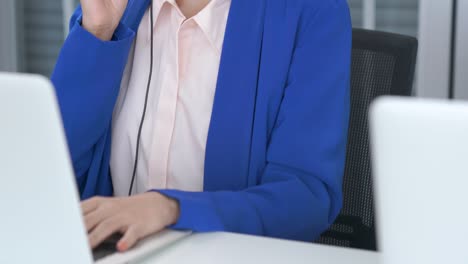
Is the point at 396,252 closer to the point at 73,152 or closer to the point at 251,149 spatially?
the point at 251,149

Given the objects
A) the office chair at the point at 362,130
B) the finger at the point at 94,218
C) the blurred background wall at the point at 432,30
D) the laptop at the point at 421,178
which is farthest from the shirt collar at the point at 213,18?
the blurred background wall at the point at 432,30

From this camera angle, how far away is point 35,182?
65cm

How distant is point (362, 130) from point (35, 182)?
43.2 inches

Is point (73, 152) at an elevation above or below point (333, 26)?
below

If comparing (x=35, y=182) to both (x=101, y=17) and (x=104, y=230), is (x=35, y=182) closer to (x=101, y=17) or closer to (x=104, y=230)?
(x=104, y=230)

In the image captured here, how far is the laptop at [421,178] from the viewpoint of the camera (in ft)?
1.70

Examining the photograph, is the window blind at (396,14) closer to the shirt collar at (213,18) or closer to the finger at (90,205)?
the shirt collar at (213,18)

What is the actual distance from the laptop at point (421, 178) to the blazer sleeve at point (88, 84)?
0.97m

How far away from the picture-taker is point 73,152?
4.92 ft

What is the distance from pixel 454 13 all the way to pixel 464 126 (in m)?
2.58

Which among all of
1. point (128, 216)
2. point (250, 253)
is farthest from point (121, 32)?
point (250, 253)

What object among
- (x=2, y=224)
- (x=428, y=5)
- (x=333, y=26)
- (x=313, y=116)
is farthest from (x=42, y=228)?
(x=428, y=5)

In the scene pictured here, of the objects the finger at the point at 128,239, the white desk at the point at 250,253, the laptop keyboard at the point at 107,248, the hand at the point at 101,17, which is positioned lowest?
the white desk at the point at 250,253

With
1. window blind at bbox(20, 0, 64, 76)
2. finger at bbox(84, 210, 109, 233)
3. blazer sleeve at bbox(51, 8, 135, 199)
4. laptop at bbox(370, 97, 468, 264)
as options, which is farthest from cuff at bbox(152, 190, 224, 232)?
window blind at bbox(20, 0, 64, 76)
